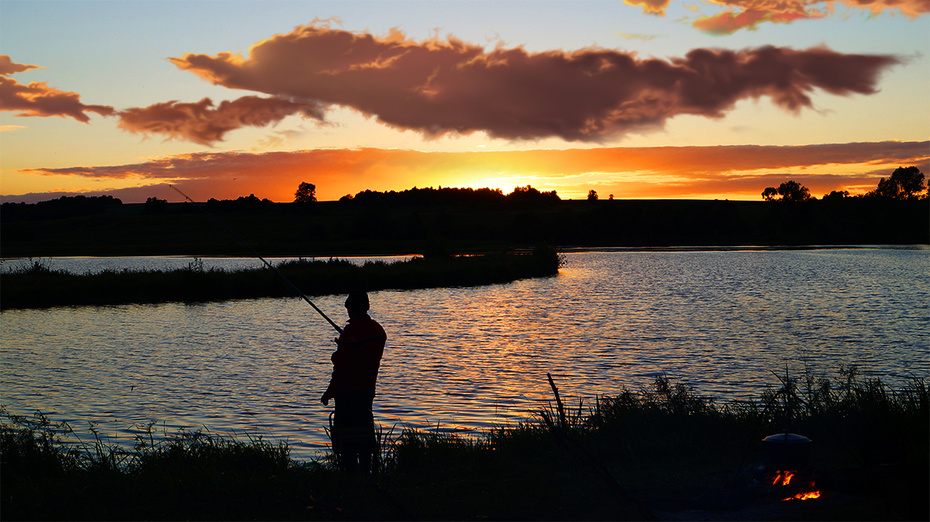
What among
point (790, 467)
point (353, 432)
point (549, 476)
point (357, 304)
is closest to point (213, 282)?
point (353, 432)

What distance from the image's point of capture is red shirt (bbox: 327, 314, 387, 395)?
8.34 m

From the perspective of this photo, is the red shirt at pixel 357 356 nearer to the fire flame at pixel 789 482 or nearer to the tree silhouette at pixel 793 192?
the fire flame at pixel 789 482

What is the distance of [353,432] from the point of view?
334 inches

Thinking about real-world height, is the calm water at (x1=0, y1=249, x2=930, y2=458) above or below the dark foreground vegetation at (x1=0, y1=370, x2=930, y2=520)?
below

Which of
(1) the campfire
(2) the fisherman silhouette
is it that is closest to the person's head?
(2) the fisherman silhouette

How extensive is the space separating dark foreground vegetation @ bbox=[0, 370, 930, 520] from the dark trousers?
1.22 feet

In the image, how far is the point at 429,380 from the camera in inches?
699

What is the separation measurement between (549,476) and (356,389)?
2491 millimetres

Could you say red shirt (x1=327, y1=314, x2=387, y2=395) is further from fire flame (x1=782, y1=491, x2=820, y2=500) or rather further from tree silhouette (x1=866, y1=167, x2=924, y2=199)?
tree silhouette (x1=866, y1=167, x2=924, y2=199)

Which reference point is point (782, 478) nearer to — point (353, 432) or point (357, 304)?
point (353, 432)

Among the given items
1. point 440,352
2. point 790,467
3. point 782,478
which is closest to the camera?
point 782,478

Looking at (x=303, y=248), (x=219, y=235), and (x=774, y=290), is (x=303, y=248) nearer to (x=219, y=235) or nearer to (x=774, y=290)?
(x=219, y=235)

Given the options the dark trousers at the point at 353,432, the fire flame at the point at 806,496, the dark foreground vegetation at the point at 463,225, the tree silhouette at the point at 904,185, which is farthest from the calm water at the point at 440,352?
the tree silhouette at the point at 904,185

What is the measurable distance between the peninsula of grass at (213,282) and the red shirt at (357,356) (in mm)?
24861
